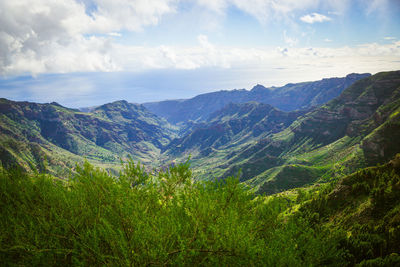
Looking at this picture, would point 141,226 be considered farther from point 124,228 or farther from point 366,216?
point 366,216

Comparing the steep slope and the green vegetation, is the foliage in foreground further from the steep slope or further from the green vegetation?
the steep slope

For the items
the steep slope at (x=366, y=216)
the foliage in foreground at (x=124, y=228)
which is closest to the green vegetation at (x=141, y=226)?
the foliage in foreground at (x=124, y=228)

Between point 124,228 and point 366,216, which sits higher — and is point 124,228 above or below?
above

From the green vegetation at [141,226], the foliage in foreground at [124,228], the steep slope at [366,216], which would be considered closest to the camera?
the foliage in foreground at [124,228]

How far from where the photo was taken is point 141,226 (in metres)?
14.8

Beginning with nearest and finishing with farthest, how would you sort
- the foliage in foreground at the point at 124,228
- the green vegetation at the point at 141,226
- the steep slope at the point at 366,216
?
the foliage in foreground at the point at 124,228 < the green vegetation at the point at 141,226 < the steep slope at the point at 366,216

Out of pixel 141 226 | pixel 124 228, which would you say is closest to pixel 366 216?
pixel 141 226

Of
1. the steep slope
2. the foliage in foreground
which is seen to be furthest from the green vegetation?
the steep slope

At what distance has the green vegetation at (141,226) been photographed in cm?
1394

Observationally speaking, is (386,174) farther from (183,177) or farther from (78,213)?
(78,213)

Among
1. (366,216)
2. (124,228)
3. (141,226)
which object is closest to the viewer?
(141,226)

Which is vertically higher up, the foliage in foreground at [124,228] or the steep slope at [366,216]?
the foliage in foreground at [124,228]

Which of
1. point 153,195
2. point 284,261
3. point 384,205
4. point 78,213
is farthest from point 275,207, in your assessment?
point 384,205

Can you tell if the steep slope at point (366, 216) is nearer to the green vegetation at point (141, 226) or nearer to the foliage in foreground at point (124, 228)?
the green vegetation at point (141, 226)
